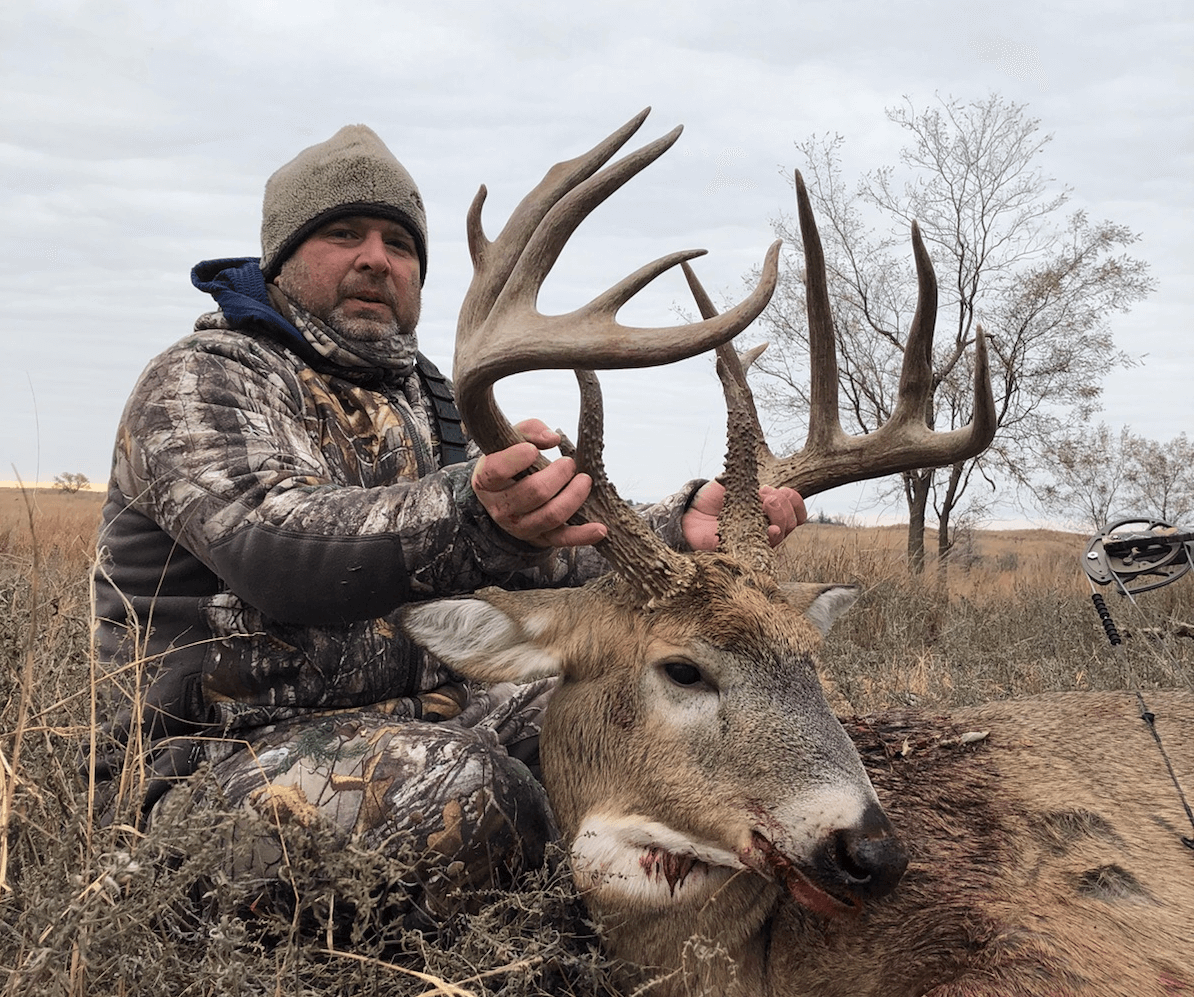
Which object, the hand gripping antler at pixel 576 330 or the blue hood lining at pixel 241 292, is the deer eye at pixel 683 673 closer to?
the hand gripping antler at pixel 576 330

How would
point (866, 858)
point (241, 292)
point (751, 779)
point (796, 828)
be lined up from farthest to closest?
point (241, 292) → point (751, 779) → point (796, 828) → point (866, 858)

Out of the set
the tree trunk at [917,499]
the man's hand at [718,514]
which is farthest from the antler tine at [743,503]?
the tree trunk at [917,499]

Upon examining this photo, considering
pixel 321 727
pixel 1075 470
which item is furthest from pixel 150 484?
pixel 1075 470

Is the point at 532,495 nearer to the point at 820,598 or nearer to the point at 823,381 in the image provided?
the point at 820,598

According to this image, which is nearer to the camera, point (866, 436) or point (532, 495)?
point (532, 495)

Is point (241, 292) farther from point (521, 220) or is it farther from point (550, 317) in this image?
point (550, 317)

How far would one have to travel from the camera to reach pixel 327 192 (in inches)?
160

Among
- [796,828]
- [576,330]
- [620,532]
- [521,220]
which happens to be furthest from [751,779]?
[521,220]

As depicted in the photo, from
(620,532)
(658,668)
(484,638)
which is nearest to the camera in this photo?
(658,668)

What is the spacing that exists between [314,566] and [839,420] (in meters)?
1.86

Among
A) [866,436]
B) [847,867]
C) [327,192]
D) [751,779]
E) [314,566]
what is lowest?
[847,867]

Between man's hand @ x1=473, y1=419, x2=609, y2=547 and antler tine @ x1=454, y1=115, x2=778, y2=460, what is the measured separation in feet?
0.55

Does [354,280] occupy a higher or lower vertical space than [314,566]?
higher

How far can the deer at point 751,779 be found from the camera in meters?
2.44
